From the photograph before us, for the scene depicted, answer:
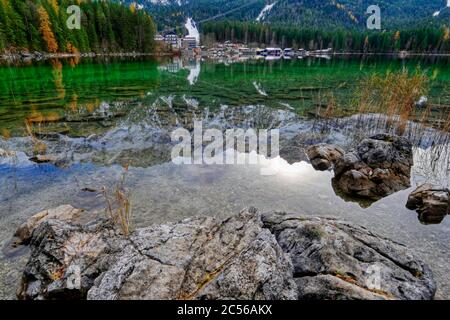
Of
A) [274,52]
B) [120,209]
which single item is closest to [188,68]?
[120,209]

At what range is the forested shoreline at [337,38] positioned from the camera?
132 meters

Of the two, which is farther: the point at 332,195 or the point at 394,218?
the point at 332,195

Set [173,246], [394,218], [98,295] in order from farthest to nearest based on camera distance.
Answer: [394,218], [173,246], [98,295]

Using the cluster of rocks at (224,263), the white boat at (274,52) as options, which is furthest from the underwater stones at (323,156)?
the white boat at (274,52)

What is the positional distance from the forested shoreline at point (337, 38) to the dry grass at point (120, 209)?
168 m

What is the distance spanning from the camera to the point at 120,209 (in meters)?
5.23

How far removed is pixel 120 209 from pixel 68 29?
102m

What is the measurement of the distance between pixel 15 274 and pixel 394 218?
860 centimetres

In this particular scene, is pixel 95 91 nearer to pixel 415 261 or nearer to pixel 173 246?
pixel 173 246

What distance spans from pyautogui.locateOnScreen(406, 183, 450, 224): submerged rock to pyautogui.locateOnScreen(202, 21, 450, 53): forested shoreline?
16263cm

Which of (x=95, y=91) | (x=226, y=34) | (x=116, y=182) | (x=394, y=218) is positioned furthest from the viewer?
(x=226, y=34)

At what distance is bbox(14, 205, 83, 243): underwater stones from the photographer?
5.93 metres

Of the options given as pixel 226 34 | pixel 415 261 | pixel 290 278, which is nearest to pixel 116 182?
pixel 290 278
